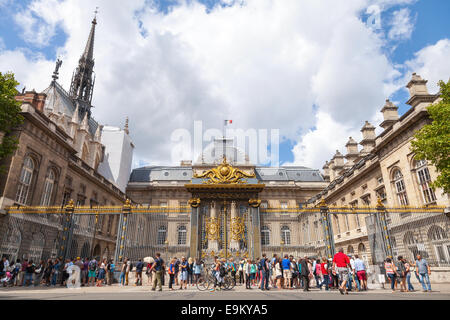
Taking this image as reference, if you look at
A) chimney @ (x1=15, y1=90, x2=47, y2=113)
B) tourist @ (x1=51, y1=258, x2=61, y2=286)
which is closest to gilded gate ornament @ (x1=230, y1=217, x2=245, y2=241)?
tourist @ (x1=51, y1=258, x2=61, y2=286)

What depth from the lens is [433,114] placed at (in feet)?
44.0

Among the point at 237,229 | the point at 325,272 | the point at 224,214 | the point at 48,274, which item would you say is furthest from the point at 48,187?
the point at 325,272

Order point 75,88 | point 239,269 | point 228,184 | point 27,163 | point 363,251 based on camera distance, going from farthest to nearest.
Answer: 1. point 75,88
2. point 363,251
3. point 27,163
4. point 228,184
5. point 239,269

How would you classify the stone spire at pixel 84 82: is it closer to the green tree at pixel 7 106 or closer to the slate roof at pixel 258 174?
the slate roof at pixel 258 174

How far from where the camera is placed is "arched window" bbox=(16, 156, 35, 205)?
57.7 ft

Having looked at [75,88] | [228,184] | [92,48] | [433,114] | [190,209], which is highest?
[92,48]

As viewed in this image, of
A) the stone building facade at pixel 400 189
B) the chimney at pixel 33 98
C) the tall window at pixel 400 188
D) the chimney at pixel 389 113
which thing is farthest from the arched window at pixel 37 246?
the chimney at pixel 389 113

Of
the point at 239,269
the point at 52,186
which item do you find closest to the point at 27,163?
the point at 52,186

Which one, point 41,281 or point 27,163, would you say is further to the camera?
point 27,163

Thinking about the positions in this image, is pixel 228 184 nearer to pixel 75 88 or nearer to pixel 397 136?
pixel 397 136

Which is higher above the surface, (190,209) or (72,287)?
(190,209)

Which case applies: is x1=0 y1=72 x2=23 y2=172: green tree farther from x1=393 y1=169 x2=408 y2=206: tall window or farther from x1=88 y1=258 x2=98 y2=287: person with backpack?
x1=393 y1=169 x2=408 y2=206: tall window

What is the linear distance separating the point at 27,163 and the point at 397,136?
85.7 feet

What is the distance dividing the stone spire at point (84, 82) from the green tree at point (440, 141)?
4393cm
